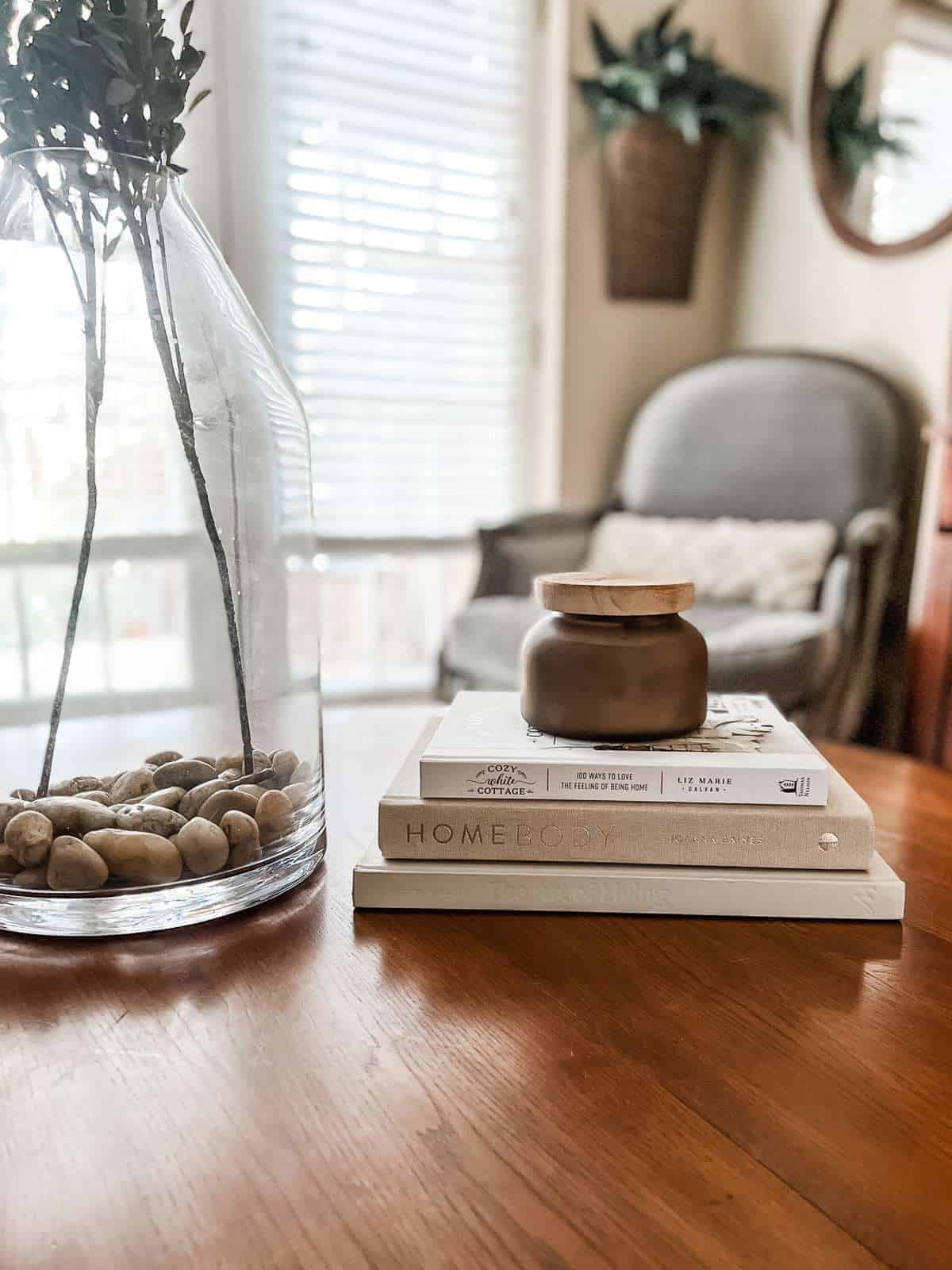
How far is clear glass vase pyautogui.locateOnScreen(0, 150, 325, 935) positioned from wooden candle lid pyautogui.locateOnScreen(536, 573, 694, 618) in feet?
0.62

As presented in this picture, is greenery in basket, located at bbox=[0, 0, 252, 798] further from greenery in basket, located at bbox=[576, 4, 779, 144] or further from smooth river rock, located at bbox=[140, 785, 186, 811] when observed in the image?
greenery in basket, located at bbox=[576, 4, 779, 144]

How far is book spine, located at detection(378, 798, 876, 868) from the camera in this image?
0.60 m

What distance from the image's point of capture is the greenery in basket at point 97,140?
0.55 metres

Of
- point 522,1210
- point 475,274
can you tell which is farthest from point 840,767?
point 475,274

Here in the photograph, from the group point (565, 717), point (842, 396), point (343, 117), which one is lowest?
point (565, 717)

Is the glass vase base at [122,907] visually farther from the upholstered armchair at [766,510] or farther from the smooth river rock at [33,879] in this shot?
the upholstered armchair at [766,510]

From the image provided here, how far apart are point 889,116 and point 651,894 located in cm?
221

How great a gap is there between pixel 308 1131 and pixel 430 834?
8.9 inches

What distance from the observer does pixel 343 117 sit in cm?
229

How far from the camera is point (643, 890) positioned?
23.8 inches

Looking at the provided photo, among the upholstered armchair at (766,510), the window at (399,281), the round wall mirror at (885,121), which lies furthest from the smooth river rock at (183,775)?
the round wall mirror at (885,121)

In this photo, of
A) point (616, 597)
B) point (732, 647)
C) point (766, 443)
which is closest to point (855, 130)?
point (766, 443)

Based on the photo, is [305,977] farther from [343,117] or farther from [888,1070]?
[343,117]

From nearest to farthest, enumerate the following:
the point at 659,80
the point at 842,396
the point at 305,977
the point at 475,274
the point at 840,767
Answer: the point at 305,977 → the point at 840,767 → the point at 842,396 → the point at 659,80 → the point at 475,274
